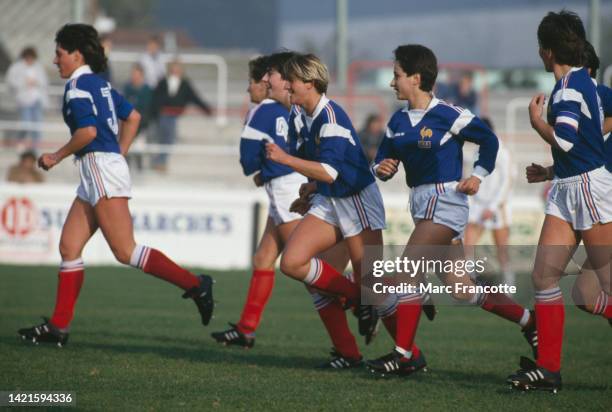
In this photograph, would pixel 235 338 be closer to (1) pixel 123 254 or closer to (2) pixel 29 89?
(1) pixel 123 254

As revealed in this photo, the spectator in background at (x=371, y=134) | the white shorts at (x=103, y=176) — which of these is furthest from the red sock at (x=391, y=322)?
the spectator in background at (x=371, y=134)

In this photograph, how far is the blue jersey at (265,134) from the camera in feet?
28.8

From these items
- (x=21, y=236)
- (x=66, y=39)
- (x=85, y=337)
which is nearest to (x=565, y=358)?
(x=85, y=337)

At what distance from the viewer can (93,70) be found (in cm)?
826

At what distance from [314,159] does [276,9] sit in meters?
38.0

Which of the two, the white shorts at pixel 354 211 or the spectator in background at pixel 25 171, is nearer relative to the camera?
the white shorts at pixel 354 211

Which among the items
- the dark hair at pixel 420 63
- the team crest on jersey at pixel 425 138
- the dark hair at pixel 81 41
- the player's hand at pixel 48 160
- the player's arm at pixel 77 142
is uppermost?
the dark hair at pixel 81 41

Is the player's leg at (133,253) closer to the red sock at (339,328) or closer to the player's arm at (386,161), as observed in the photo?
the red sock at (339,328)

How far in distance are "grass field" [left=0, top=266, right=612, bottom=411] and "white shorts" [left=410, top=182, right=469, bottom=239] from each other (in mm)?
1058

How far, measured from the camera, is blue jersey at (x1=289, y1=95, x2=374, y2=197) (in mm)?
7121

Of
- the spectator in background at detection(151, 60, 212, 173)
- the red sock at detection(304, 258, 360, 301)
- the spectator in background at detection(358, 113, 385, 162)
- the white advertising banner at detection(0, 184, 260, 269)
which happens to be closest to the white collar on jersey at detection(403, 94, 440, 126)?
the red sock at detection(304, 258, 360, 301)

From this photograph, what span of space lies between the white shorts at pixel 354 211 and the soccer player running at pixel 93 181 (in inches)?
56.8

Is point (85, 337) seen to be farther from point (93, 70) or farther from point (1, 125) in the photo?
point (1, 125)

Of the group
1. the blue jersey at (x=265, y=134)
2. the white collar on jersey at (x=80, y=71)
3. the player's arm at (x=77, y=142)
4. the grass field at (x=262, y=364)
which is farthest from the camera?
the blue jersey at (x=265, y=134)
